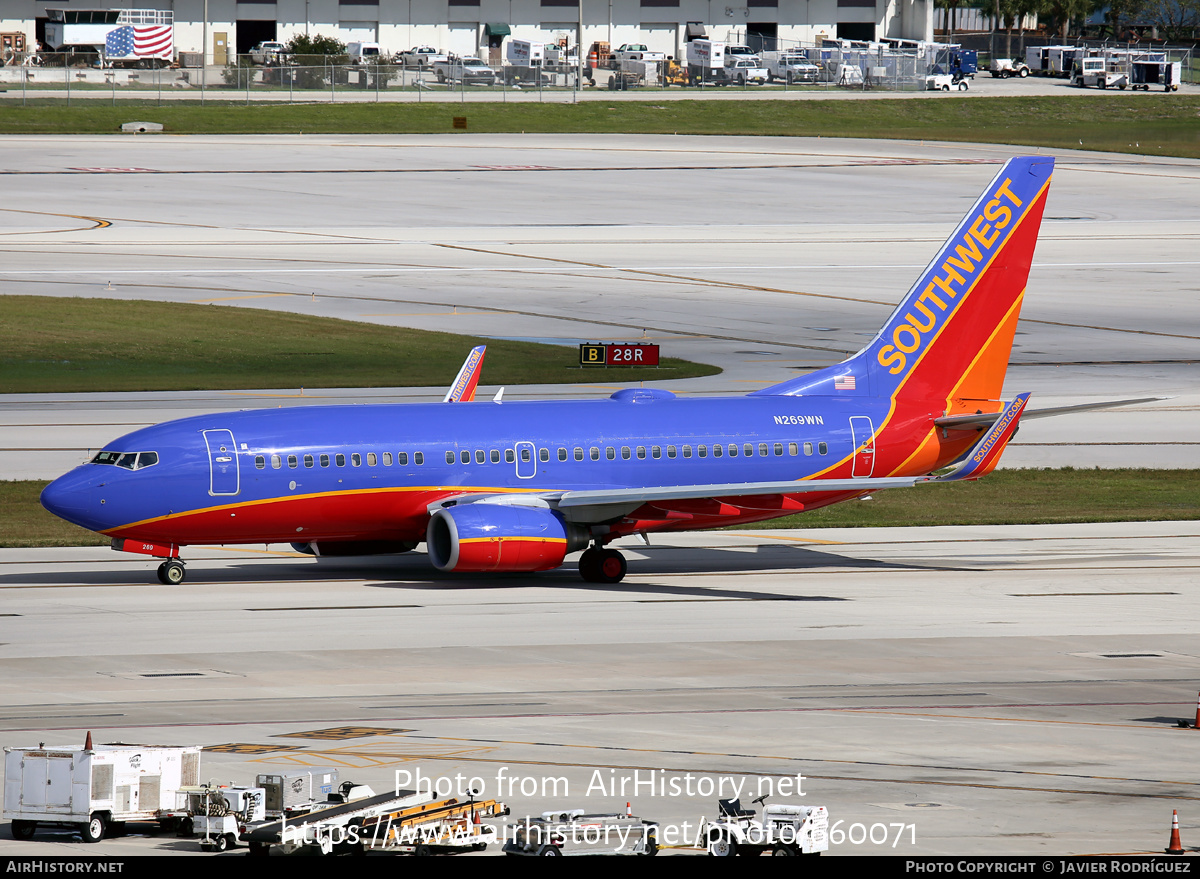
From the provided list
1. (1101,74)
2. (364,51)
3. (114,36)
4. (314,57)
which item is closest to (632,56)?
(364,51)

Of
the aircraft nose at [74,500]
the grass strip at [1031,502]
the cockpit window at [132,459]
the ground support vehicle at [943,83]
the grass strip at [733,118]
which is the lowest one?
the grass strip at [1031,502]

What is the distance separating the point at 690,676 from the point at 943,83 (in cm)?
16207

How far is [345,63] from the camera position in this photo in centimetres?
18125

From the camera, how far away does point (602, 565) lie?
41219mm

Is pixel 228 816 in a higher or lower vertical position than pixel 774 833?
lower

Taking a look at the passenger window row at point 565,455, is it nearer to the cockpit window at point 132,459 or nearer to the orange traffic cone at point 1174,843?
the cockpit window at point 132,459

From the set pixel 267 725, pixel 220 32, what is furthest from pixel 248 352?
pixel 220 32

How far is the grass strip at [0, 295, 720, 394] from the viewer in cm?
6825

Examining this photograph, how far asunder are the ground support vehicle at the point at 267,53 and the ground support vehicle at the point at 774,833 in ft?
569

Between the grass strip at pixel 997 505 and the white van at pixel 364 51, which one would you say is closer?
the grass strip at pixel 997 505

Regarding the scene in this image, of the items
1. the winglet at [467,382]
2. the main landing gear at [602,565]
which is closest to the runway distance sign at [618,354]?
the winglet at [467,382]

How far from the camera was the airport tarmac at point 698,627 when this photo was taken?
2444 centimetres

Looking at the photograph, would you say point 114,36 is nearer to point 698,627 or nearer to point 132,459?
point 132,459
